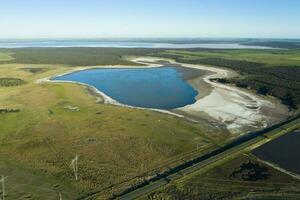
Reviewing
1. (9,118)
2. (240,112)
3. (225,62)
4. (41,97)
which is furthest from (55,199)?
(225,62)

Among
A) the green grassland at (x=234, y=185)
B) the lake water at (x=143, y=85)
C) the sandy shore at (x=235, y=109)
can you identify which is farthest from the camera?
the lake water at (x=143, y=85)

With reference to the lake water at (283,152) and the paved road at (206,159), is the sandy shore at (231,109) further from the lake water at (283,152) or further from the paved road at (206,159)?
the lake water at (283,152)

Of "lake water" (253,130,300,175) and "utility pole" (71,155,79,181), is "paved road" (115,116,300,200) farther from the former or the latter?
"utility pole" (71,155,79,181)

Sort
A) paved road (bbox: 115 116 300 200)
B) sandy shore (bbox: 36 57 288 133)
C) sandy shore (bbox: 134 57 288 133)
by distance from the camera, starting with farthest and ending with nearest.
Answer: sandy shore (bbox: 134 57 288 133), sandy shore (bbox: 36 57 288 133), paved road (bbox: 115 116 300 200)

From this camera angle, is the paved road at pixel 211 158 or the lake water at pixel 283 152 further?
the lake water at pixel 283 152

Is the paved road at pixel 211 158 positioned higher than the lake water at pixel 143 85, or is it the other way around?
the paved road at pixel 211 158

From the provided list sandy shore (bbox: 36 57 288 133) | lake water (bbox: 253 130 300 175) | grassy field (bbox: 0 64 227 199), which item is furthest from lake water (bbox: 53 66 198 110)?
lake water (bbox: 253 130 300 175)

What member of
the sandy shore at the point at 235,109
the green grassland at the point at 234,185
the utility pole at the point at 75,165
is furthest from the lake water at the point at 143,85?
the green grassland at the point at 234,185
